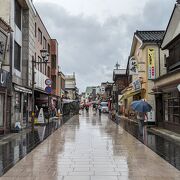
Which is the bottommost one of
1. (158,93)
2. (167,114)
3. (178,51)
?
(167,114)

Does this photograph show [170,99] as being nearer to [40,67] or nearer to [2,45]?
[2,45]

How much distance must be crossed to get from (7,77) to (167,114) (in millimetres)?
11571

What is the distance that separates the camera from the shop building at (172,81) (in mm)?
19844

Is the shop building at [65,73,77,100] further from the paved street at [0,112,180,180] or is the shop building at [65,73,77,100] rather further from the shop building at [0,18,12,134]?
the paved street at [0,112,180,180]

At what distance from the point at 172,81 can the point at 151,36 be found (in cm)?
1093

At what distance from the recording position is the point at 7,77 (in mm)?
18453

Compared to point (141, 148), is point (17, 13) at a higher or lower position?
higher

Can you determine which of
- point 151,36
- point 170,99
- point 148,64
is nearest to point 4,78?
point 170,99

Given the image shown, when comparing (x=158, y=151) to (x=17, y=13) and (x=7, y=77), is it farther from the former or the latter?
(x=17, y=13)

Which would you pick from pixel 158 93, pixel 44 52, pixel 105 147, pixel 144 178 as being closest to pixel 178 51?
pixel 158 93

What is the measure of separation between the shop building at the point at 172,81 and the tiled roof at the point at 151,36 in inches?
157

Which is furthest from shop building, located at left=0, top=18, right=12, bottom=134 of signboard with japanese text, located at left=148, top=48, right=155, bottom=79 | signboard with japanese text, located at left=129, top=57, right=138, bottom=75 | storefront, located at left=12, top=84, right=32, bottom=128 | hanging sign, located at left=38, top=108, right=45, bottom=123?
signboard with japanese text, located at left=129, top=57, right=138, bottom=75

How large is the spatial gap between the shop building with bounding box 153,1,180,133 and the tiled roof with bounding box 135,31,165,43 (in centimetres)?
399

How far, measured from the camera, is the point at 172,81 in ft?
64.7
